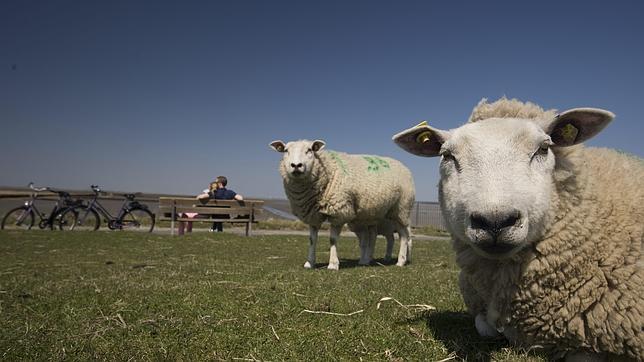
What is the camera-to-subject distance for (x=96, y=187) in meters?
17.2

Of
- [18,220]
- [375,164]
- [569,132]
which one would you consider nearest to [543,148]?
[569,132]

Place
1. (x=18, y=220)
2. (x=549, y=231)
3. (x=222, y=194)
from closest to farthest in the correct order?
(x=549, y=231) → (x=222, y=194) → (x=18, y=220)

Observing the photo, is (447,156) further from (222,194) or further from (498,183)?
(222,194)

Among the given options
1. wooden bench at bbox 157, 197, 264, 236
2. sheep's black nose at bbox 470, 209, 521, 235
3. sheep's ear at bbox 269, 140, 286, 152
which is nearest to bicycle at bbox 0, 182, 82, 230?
wooden bench at bbox 157, 197, 264, 236

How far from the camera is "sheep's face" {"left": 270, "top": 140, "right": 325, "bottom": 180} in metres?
7.45

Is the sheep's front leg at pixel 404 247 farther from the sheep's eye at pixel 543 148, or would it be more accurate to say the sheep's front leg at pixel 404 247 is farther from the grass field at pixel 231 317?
the sheep's eye at pixel 543 148

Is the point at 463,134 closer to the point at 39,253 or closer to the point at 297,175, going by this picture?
the point at 297,175

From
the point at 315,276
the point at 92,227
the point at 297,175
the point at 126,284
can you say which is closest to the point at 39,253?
the point at 126,284

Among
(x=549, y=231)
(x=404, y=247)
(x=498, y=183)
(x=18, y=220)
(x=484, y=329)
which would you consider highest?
(x=498, y=183)

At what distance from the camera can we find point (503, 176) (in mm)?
2428

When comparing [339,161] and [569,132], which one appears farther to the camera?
[339,161]

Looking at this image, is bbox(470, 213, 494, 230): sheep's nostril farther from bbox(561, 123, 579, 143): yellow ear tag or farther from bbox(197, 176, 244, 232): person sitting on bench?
bbox(197, 176, 244, 232): person sitting on bench

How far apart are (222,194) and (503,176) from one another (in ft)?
43.1

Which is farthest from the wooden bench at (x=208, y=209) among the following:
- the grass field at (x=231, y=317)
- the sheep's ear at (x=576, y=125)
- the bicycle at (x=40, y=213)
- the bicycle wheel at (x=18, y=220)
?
the sheep's ear at (x=576, y=125)
